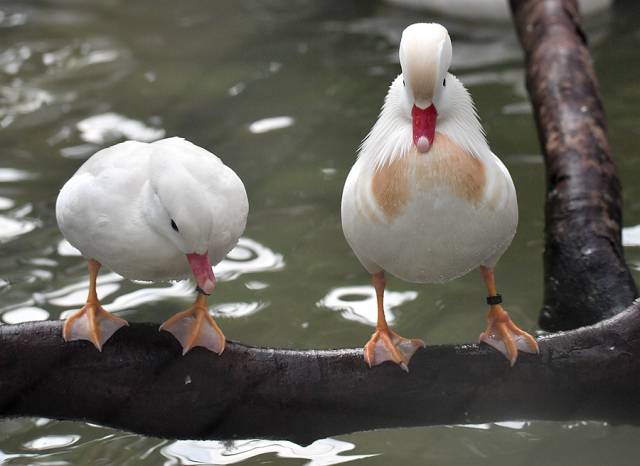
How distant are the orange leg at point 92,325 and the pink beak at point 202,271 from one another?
35 cm

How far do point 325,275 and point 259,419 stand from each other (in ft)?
4.86

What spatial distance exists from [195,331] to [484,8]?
14.1 feet

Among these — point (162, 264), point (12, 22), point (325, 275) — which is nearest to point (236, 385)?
point (162, 264)

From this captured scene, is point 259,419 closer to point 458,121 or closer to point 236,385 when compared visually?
point 236,385

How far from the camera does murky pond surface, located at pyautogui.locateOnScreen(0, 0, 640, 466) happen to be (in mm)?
3629

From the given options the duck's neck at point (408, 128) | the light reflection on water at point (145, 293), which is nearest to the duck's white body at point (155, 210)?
the duck's neck at point (408, 128)

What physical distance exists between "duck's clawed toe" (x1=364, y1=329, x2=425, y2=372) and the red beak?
60 cm

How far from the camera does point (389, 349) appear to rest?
10.4 ft

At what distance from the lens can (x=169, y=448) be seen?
142 inches

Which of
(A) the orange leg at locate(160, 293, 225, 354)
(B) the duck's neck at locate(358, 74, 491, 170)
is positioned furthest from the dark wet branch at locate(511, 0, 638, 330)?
(A) the orange leg at locate(160, 293, 225, 354)

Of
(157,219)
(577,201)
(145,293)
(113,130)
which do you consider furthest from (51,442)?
(113,130)

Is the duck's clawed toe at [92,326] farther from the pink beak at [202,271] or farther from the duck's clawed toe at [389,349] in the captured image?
the duck's clawed toe at [389,349]

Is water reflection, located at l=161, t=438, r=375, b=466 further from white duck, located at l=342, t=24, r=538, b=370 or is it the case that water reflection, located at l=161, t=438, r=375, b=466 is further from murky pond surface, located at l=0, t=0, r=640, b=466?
white duck, located at l=342, t=24, r=538, b=370

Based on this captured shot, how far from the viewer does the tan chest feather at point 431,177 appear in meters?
2.89
